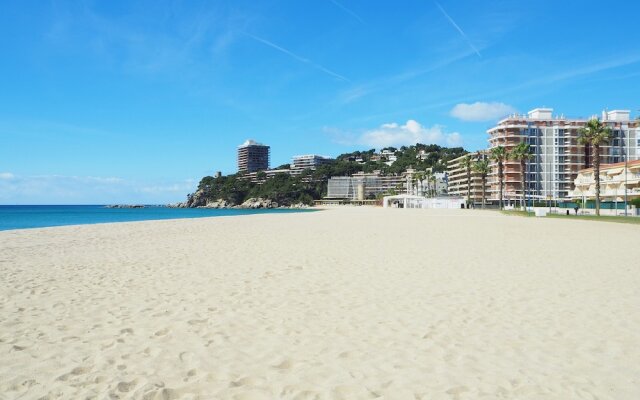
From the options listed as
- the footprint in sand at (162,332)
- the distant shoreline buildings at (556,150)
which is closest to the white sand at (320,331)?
the footprint in sand at (162,332)

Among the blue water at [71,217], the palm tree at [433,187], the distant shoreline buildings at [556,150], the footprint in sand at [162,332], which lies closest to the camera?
the footprint in sand at [162,332]

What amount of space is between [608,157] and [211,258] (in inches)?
5032

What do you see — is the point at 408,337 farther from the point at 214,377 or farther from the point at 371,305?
the point at 214,377

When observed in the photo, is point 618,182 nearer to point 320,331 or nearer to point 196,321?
point 320,331

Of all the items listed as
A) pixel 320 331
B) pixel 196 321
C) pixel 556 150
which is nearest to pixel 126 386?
pixel 196 321

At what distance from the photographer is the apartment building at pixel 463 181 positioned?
122 metres

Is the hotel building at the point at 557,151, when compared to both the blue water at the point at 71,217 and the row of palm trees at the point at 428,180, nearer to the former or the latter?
the row of palm trees at the point at 428,180

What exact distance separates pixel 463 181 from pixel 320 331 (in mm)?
131783

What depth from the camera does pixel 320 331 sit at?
20.4 feet

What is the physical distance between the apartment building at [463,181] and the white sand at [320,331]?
11425 cm

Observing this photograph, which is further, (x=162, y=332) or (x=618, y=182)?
(x=618, y=182)

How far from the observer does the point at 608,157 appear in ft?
378

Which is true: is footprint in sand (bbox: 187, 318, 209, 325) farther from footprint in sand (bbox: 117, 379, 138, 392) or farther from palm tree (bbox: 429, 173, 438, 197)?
palm tree (bbox: 429, 173, 438, 197)

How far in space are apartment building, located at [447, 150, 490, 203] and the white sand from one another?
11425 centimetres
